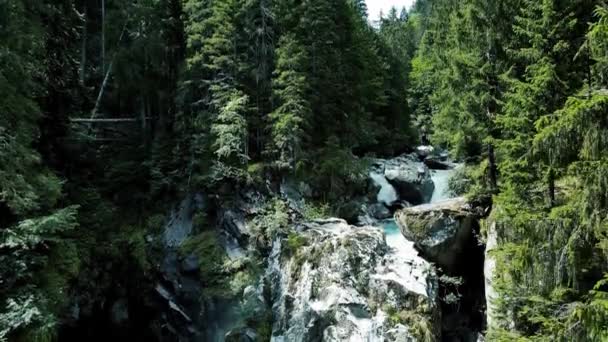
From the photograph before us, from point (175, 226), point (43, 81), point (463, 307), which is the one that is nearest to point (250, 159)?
point (175, 226)

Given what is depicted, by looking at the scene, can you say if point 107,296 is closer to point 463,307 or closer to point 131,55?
point 131,55

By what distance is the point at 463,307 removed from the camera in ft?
52.0

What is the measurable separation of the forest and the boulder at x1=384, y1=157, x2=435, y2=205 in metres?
0.20

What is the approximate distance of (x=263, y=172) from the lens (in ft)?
67.4

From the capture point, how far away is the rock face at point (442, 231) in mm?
15352

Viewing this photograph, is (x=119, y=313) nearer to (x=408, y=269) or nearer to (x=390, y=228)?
(x=390, y=228)

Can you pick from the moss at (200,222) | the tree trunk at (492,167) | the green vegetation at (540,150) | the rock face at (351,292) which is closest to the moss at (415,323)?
the rock face at (351,292)

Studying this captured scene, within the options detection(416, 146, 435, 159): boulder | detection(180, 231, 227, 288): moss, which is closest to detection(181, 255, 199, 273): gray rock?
detection(180, 231, 227, 288): moss

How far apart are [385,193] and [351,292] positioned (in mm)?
12903

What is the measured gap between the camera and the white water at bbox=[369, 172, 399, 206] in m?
25.0

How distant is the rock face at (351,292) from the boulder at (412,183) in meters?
10.4

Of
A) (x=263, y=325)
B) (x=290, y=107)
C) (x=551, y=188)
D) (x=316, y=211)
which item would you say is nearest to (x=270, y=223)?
(x=316, y=211)

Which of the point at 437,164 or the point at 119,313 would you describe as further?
the point at 437,164

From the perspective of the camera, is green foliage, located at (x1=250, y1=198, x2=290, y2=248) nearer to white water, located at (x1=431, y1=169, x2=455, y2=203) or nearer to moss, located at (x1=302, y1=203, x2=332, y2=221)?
moss, located at (x1=302, y1=203, x2=332, y2=221)
